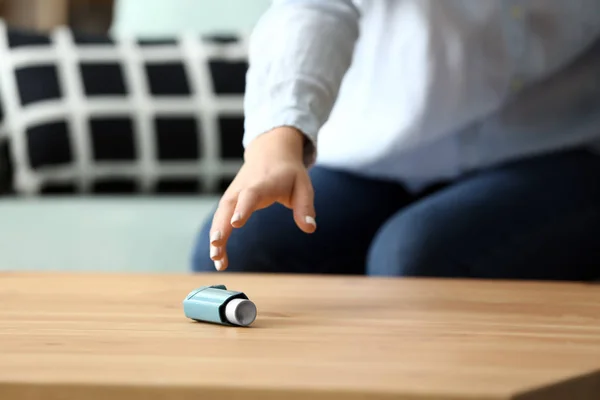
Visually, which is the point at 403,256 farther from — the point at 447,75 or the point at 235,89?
the point at 235,89

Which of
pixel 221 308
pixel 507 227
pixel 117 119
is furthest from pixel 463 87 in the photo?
pixel 117 119

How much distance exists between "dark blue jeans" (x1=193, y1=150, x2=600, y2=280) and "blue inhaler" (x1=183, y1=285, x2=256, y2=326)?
0.36 m

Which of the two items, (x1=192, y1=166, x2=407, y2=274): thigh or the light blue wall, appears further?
the light blue wall

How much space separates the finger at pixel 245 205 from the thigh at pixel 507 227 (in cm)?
31

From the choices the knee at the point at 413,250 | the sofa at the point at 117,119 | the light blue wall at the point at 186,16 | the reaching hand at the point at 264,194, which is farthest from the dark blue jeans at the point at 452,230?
the light blue wall at the point at 186,16

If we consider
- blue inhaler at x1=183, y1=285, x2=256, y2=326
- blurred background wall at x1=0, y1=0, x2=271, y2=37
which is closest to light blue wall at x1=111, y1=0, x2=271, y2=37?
blurred background wall at x1=0, y1=0, x2=271, y2=37

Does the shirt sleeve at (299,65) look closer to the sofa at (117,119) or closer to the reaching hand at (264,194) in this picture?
the reaching hand at (264,194)

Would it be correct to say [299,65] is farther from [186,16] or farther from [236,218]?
[186,16]

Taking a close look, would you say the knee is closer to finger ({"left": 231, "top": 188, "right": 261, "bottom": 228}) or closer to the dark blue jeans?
the dark blue jeans

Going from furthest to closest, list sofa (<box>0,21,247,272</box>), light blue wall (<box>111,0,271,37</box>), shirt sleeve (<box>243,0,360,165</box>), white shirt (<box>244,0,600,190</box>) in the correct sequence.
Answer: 1. light blue wall (<box>111,0,271,37</box>)
2. sofa (<box>0,21,247,272</box>)
3. white shirt (<box>244,0,600,190</box>)
4. shirt sleeve (<box>243,0,360,165</box>)

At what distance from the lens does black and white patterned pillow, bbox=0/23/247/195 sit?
152 centimetres

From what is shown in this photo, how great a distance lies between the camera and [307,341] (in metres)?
0.52

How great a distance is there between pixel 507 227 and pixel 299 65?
309 mm

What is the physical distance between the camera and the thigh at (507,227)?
93 centimetres
